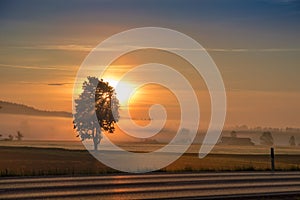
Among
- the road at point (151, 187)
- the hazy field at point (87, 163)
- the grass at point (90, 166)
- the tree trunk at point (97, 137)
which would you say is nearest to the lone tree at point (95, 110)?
the tree trunk at point (97, 137)

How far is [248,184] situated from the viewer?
2469cm

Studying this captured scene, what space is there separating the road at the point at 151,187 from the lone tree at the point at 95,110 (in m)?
66.7

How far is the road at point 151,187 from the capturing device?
19844 mm

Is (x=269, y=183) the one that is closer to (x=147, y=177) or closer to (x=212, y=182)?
(x=212, y=182)

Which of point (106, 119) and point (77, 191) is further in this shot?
point (106, 119)

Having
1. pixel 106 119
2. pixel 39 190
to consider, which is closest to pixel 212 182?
pixel 39 190

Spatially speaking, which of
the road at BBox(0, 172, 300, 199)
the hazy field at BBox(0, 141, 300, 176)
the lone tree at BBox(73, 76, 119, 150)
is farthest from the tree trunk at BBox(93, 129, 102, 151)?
the road at BBox(0, 172, 300, 199)

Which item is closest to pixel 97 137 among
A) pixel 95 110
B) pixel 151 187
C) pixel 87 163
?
pixel 95 110

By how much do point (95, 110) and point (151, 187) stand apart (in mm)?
73782

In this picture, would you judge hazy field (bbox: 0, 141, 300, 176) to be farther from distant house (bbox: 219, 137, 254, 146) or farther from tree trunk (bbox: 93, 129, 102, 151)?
distant house (bbox: 219, 137, 254, 146)

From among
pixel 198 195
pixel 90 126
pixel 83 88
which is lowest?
pixel 198 195

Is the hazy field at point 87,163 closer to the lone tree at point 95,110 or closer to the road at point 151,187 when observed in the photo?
the road at point 151,187

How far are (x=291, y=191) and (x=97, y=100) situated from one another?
75.2 meters

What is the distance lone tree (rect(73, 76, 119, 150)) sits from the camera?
94562mm
